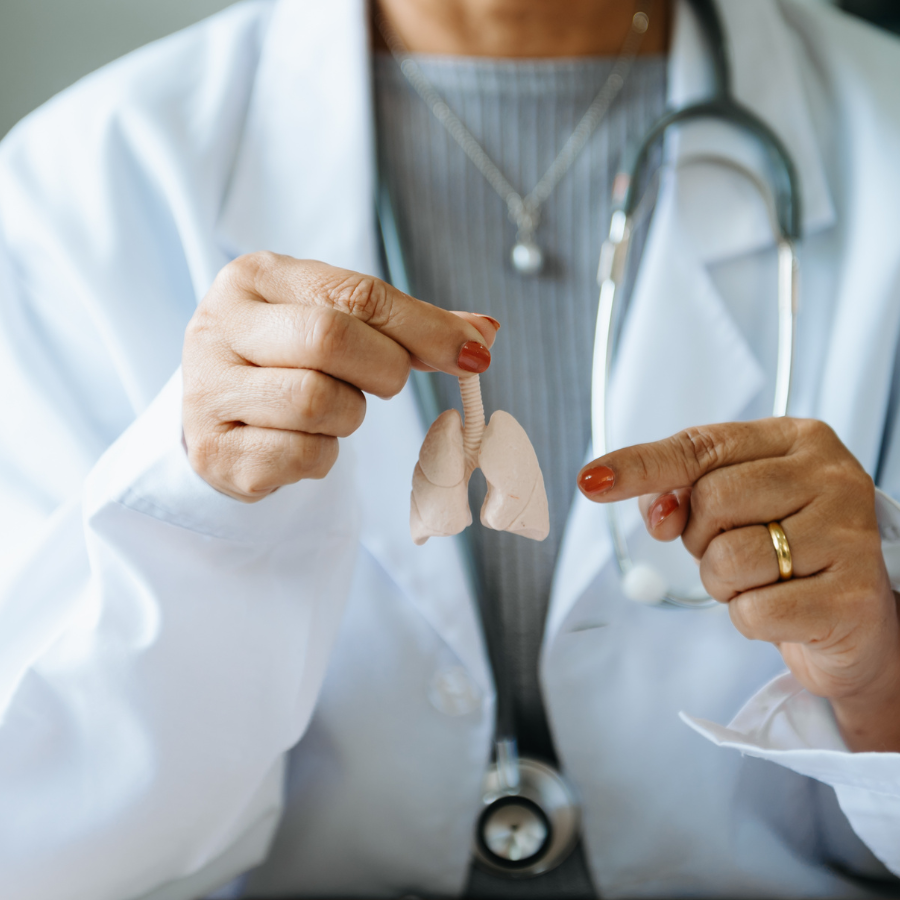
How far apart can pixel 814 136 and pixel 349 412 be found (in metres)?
0.58

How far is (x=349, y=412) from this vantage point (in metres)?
0.39

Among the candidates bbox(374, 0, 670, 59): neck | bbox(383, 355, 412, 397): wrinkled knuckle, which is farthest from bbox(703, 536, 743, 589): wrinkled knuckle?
bbox(374, 0, 670, 59): neck

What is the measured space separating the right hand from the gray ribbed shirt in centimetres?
30

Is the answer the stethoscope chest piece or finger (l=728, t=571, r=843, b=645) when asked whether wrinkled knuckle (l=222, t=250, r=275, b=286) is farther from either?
the stethoscope chest piece

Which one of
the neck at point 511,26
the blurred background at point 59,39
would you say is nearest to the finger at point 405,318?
the neck at point 511,26

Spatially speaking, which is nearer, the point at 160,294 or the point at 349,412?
the point at 349,412

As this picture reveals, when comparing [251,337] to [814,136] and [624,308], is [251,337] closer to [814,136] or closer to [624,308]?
[624,308]

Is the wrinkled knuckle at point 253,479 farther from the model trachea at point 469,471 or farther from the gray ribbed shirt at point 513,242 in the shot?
the gray ribbed shirt at point 513,242

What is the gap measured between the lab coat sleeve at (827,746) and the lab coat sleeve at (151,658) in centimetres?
27

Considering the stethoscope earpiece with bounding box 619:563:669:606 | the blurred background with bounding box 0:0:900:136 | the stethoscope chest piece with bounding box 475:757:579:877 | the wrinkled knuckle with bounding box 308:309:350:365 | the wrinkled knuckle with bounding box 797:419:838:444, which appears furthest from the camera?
the blurred background with bounding box 0:0:900:136

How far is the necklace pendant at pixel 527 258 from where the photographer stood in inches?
27.6

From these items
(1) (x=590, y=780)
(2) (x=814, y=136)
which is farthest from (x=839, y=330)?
(1) (x=590, y=780)

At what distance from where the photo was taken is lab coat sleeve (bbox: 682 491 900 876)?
47cm

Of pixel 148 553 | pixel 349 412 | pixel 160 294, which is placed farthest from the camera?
pixel 160 294
